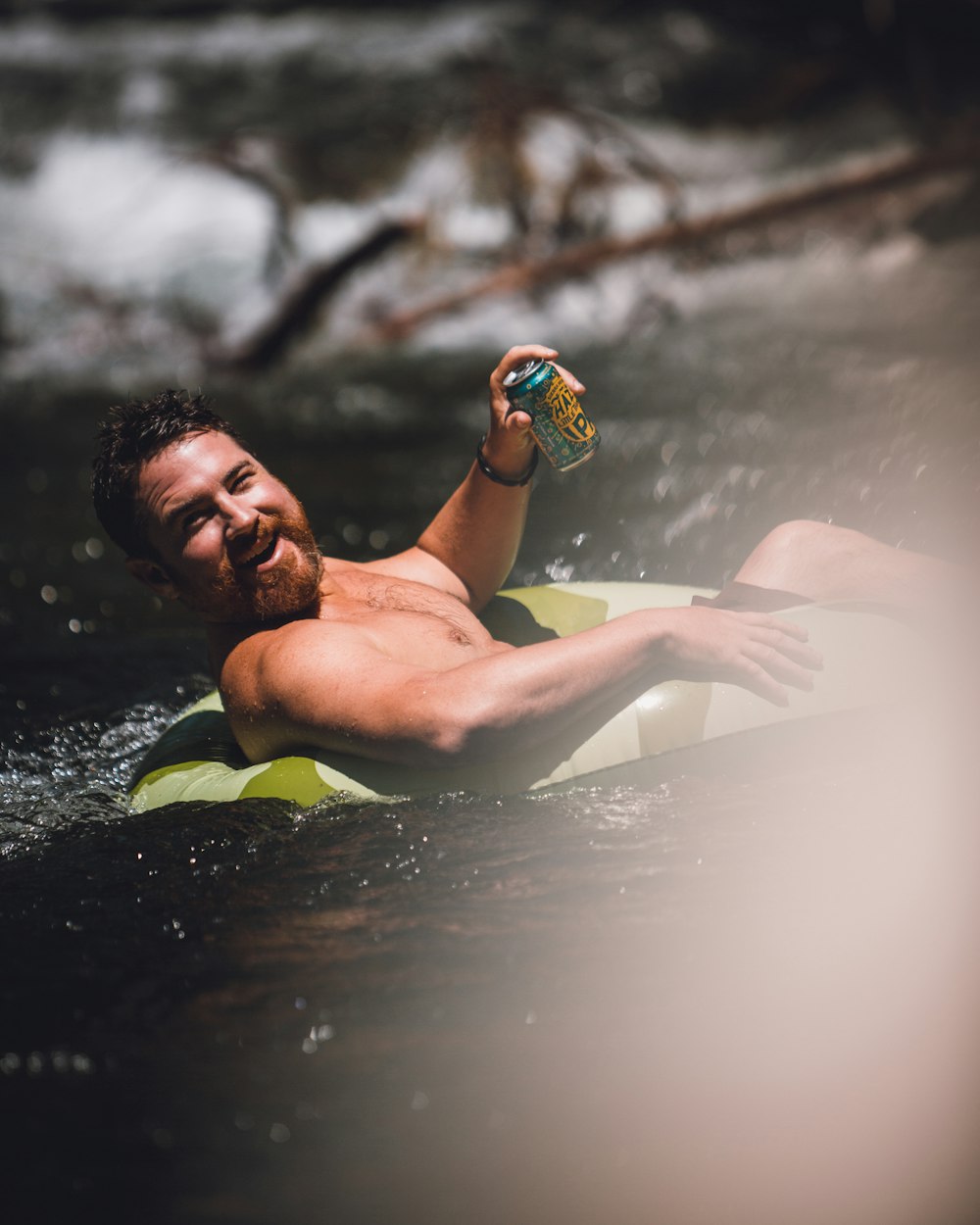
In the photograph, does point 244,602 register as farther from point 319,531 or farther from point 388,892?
point 319,531

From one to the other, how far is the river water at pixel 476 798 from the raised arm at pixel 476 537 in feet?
3.33

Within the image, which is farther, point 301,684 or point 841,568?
point 841,568

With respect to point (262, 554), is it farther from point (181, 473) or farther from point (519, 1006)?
point (519, 1006)

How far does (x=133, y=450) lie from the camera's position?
3232 millimetres

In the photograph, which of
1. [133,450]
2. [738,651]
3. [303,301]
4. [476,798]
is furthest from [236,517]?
[303,301]

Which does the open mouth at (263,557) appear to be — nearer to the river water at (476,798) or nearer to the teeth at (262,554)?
the teeth at (262,554)

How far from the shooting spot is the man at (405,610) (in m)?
2.79

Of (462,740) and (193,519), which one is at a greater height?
(193,519)

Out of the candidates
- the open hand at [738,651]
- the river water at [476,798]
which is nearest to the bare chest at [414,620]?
the river water at [476,798]

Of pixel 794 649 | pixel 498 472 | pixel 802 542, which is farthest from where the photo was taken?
pixel 498 472

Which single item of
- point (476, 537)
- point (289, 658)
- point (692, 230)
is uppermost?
point (692, 230)

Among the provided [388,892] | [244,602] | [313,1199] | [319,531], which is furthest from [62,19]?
[313,1199]

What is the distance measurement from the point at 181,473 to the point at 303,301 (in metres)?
6.17

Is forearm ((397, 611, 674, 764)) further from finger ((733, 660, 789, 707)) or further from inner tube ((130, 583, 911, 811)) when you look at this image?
finger ((733, 660, 789, 707))
